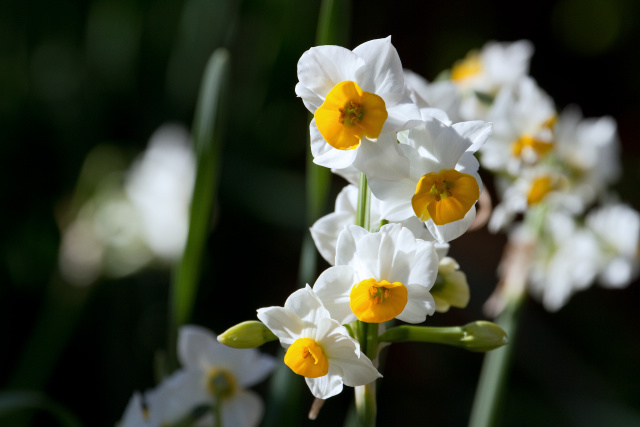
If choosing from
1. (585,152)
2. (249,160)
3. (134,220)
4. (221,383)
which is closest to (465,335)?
(221,383)

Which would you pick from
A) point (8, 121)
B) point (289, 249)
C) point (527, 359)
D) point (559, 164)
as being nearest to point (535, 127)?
point (559, 164)

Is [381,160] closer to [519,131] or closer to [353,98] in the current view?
[353,98]

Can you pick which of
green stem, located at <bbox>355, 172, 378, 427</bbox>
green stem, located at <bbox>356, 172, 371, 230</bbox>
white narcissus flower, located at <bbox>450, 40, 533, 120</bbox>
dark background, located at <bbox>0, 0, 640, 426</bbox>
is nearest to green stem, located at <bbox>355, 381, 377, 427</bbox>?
green stem, located at <bbox>355, 172, 378, 427</bbox>

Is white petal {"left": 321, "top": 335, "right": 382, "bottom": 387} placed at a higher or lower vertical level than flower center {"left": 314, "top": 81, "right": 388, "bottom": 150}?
lower

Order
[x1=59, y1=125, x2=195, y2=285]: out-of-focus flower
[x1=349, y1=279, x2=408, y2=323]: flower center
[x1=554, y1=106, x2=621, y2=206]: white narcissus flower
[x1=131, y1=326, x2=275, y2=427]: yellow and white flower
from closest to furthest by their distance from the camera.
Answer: [x1=349, y1=279, x2=408, y2=323]: flower center < [x1=131, y1=326, x2=275, y2=427]: yellow and white flower < [x1=554, y1=106, x2=621, y2=206]: white narcissus flower < [x1=59, y1=125, x2=195, y2=285]: out-of-focus flower

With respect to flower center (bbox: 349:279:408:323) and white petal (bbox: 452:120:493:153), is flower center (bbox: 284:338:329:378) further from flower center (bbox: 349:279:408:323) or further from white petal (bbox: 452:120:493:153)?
white petal (bbox: 452:120:493:153)

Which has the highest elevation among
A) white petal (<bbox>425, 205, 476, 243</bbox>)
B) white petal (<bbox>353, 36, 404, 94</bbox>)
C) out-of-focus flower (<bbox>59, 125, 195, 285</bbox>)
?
white petal (<bbox>353, 36, 404, 94</bbox>)
